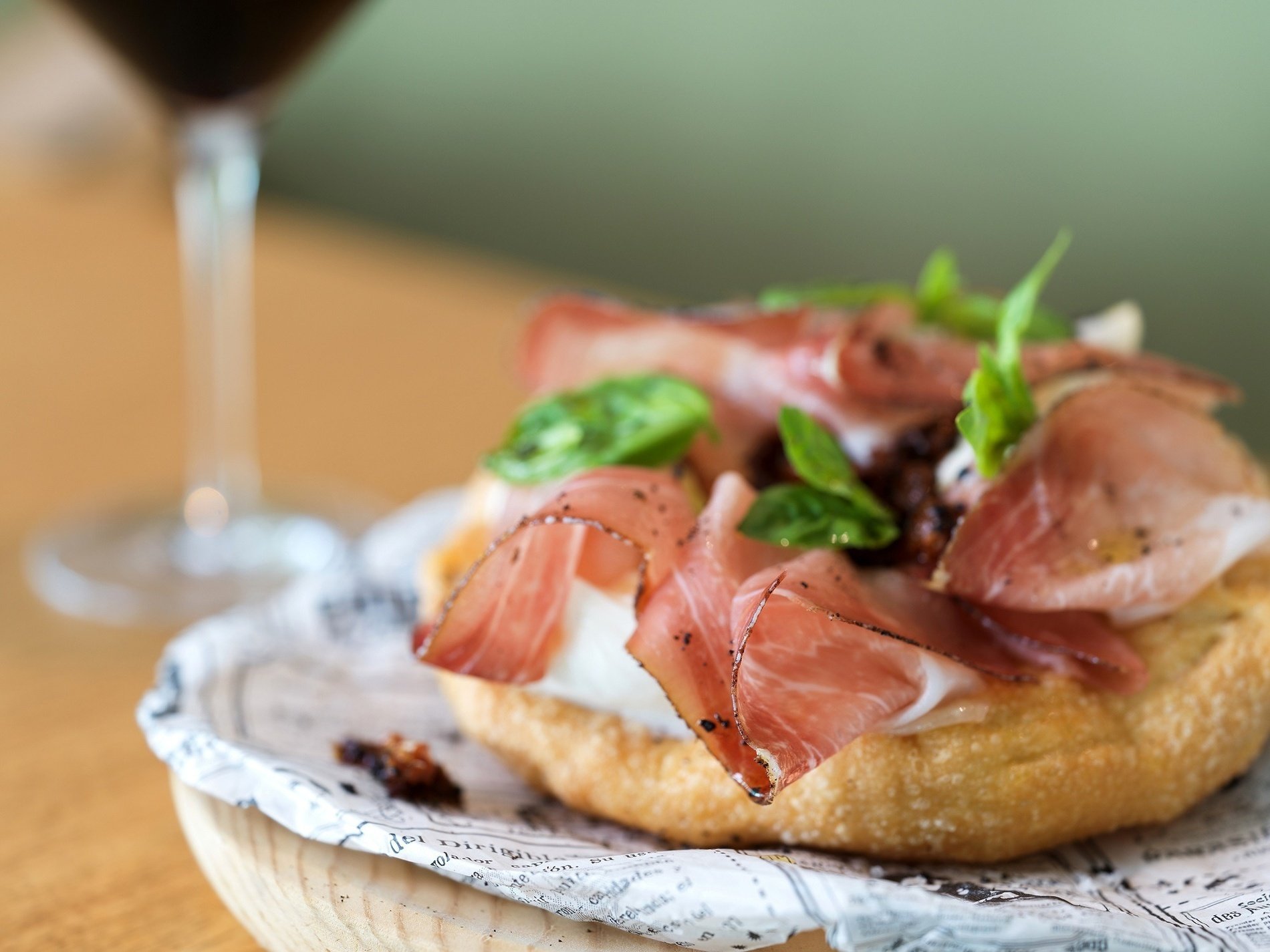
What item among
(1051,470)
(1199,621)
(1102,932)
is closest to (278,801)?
(1102,932)

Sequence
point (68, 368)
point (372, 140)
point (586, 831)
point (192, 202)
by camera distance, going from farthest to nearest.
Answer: point (372, 140)
point (68, 368)
point (192, 202)
point (586, 831)

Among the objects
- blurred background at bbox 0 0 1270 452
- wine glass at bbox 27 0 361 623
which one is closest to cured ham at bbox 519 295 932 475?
wine glass at bbox 27 0 361 623

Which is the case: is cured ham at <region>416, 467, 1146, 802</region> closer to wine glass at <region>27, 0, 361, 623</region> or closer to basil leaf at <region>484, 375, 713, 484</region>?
basil leaf at <region>484, 375, 713, 484</region>

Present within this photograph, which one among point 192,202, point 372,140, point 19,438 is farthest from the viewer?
point 372,140

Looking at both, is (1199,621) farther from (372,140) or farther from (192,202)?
(372,140)

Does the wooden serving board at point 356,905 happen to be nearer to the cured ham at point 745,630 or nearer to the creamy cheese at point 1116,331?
the cured ham at point 745,630

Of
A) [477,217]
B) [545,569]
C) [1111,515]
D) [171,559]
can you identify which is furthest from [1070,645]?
[477,217]
